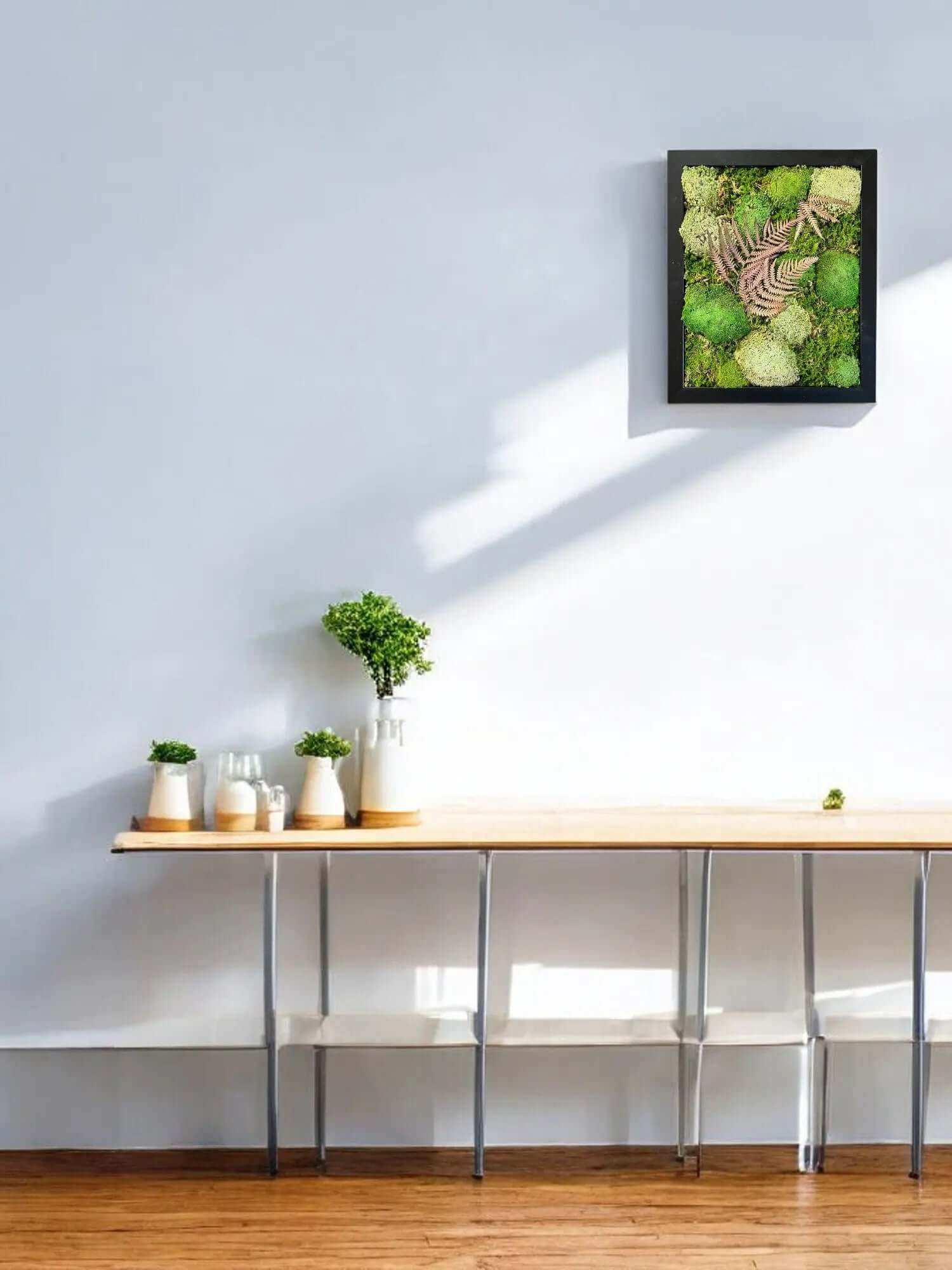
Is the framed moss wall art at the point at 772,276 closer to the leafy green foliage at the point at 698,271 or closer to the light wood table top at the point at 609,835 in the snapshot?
the leafy green foliage at the point at 698,271

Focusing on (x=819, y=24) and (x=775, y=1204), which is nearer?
(x=775, y=1204)

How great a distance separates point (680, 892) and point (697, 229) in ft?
4.73

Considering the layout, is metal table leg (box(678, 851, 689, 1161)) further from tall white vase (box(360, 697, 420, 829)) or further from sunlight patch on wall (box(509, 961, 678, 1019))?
tall white vase (box(360, 697, 420, 829))

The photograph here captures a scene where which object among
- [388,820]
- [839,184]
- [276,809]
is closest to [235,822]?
[276,809]

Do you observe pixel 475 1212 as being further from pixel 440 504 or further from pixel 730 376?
pixel 730 376

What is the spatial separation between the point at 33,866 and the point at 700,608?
156 centimetres

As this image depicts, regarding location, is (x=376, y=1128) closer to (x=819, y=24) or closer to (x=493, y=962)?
(x=493, y=962)

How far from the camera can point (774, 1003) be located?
314 cm

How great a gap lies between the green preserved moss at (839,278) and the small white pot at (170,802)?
1.71 m

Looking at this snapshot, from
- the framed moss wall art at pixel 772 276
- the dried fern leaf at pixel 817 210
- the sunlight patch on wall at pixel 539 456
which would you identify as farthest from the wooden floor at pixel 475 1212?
the dried fern leaf at pixel 817 210

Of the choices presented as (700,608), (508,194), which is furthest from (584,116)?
(700,608)

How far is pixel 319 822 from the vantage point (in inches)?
114

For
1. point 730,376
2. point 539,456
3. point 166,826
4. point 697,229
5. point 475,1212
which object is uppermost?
point 697,229

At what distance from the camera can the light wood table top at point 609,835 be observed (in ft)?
8.94
